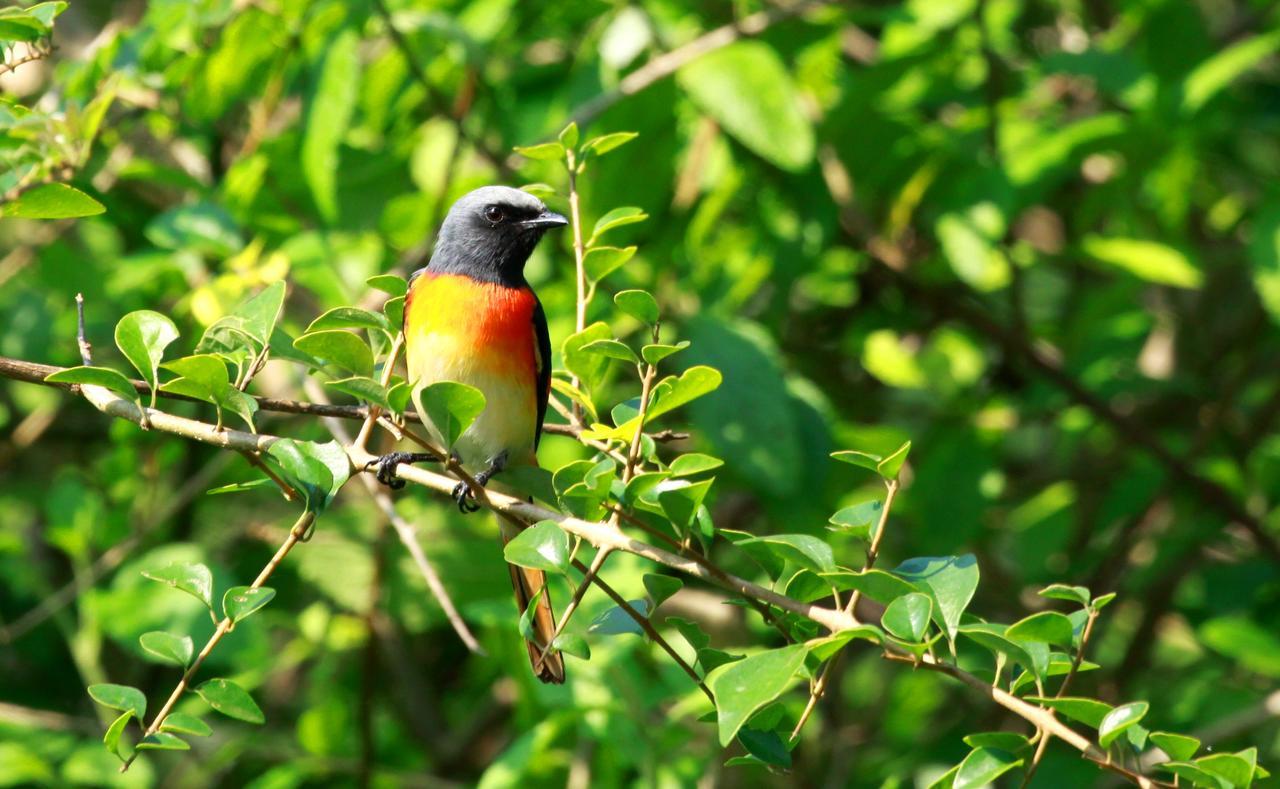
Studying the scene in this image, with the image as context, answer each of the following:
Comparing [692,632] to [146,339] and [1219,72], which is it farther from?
[1219,72]

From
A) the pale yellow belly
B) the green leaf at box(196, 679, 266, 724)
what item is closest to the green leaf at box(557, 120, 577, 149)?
the pale yellow belly

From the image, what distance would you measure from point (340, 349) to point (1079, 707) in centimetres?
140

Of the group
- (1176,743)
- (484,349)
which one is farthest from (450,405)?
(484,349)

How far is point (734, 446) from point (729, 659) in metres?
2.02

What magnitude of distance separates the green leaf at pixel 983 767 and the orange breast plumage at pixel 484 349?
1865 millimetres

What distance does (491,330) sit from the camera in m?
3.98

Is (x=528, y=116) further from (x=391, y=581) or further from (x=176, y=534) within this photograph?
(x=176, y=534)

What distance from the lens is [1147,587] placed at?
20.2 ft

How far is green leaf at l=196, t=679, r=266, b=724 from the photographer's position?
236cm

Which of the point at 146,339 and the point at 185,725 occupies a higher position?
the point at 146,339

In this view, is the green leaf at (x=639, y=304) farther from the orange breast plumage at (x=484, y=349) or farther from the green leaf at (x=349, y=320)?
the orange breast plumage at (x=484, y=349)

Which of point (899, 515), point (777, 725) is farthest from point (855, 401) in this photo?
point (777, 725)

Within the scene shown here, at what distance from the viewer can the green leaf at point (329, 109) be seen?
14.4 feet

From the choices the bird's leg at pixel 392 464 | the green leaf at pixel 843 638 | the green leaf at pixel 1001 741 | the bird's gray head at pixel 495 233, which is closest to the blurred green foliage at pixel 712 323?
the bird's gray head at pixel 495 233
